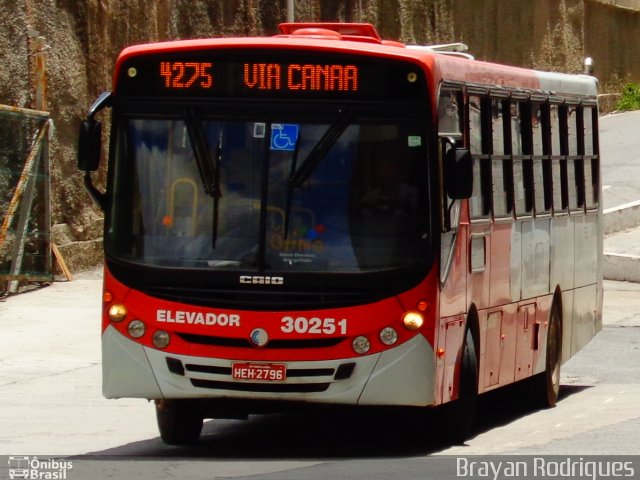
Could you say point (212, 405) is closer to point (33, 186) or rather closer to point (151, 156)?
point (151, 156)

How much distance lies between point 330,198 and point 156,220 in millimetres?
1149

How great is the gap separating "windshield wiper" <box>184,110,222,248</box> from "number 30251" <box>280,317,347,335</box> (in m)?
0.71

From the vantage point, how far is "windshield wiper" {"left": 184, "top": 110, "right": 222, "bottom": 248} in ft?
34.9

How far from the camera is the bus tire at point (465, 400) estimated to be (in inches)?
450

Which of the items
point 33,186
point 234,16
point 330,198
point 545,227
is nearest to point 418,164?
point 330,198

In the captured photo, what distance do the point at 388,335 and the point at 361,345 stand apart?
19 cm

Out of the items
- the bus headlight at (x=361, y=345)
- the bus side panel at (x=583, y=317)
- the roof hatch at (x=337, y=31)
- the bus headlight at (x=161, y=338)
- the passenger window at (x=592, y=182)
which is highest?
the roof hatch at (x=337, y=31)

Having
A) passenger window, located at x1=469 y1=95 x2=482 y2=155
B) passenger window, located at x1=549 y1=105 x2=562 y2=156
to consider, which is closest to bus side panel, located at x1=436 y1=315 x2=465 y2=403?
passenger window, located at x1=469 y1=95 x2=482 y2=155

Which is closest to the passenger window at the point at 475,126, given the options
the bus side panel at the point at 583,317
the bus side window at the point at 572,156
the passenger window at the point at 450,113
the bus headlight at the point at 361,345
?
the passenger window at the point at 450,113

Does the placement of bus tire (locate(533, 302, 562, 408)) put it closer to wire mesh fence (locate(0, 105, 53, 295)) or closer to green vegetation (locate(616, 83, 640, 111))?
wire mesh fence (locate(0, 105, 53, 295))

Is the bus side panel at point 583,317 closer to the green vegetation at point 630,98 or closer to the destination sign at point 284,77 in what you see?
the destination sign at point 284,77

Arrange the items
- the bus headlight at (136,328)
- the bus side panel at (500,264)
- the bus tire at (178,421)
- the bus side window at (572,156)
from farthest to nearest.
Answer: the bus side window at (572,156) → the bus side panel at (500,264) → the bus tire at (178,421) → the bus headlight at (136,328)

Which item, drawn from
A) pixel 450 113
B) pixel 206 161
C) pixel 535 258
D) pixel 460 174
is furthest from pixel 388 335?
pixel 535 258

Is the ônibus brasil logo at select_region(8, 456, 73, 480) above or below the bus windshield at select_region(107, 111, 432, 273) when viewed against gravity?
below
